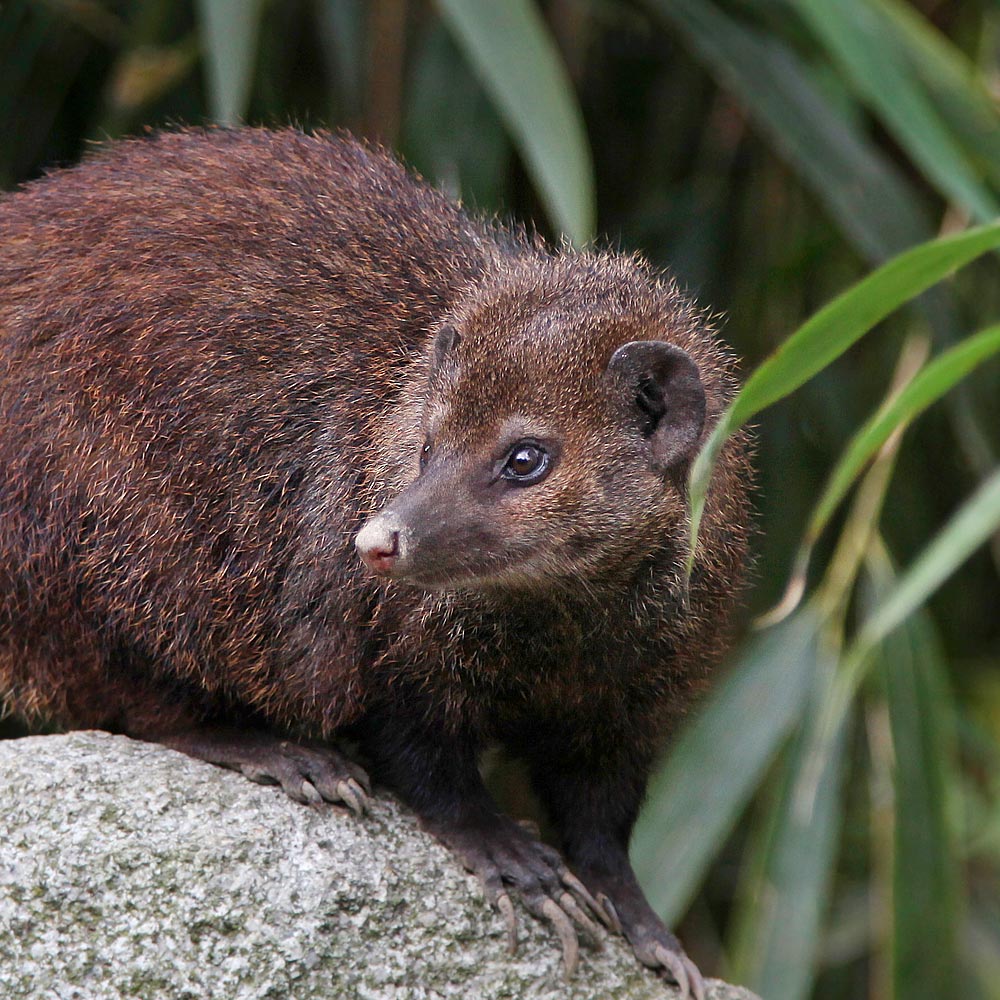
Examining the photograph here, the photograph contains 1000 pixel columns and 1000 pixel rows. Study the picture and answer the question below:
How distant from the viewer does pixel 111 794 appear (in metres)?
3.14

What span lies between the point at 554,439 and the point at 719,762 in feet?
6.14

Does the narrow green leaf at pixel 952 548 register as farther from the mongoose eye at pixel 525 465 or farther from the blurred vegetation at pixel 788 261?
the mongoose eye at pixel 525 465

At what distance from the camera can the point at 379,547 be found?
3.02 metres

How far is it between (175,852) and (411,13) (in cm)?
385

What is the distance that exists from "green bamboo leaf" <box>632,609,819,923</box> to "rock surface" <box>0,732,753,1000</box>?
1.36 m

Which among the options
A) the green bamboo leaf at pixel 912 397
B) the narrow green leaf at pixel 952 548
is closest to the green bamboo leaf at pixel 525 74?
the narrow green leaf at pixel 952 548

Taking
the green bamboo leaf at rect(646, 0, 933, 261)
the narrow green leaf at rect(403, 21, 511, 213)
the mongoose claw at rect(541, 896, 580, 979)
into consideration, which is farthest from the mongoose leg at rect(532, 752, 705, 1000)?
the narrow green leaf at rect(403, 21, 511, 213)

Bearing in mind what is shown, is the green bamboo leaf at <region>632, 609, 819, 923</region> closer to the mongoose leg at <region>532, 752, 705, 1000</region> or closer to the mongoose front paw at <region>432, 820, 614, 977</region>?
the mongoose leg at <region>532, 752, 705, 1000</region>

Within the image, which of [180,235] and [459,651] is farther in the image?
[180,235]

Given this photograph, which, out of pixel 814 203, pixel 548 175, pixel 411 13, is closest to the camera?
pixel 548 175

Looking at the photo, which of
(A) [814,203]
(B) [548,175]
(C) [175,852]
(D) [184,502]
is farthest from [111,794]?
(A) [814,203]

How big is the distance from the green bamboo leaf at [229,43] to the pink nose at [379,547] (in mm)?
2048

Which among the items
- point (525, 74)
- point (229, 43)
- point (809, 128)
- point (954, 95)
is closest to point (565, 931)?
point (525, 74)

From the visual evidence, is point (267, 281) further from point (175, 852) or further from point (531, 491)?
point (175, 852)
